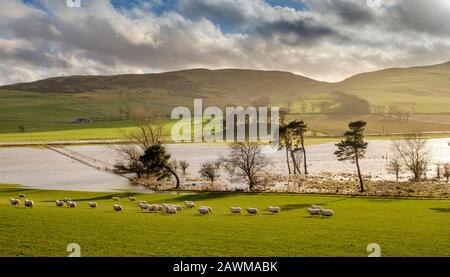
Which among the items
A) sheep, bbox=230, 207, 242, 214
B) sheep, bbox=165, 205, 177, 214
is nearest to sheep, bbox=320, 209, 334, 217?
sheep, bbox=230, 207, 242, 214

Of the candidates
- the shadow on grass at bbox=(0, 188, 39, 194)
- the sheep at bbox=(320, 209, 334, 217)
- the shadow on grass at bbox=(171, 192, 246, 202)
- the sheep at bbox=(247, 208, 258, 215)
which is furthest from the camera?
the shadow on grass at bbox=(0, 188, 39, 194)

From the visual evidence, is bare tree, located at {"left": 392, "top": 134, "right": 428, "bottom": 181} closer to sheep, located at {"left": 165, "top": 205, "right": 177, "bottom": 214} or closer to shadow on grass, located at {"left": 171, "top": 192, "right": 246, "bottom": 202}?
shadow on grass, located at {"left": 171, "top": 192, "right": 246, "bottom": 202}

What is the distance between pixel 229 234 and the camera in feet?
84.1

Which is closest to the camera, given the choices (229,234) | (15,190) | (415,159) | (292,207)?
(229,234)

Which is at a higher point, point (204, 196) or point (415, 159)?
point (415, 159)

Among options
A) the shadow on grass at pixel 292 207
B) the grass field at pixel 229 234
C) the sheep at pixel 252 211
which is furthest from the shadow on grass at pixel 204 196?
the sheep at pixel 252 211

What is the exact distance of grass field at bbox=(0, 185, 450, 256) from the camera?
21.2 metres

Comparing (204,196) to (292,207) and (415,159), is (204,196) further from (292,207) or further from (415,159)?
(415,159)

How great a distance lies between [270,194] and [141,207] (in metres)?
21.2

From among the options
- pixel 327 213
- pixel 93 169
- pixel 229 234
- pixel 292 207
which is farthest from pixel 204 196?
pixel 93 169

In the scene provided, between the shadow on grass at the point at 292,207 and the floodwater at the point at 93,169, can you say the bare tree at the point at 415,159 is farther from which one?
the shadow on grass at the point at 292,207

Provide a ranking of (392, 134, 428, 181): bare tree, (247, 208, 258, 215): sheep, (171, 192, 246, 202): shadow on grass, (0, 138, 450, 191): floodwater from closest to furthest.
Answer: (247, 208, 258, 215): sheep < (171, 192, 246, 202): shadow on grass < (0, 138, 450, 191): floodwater < (392, 134, 428, 181): bare tree

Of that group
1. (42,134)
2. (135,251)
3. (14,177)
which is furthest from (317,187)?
(42,134)

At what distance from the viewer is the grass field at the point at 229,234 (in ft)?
69.7
